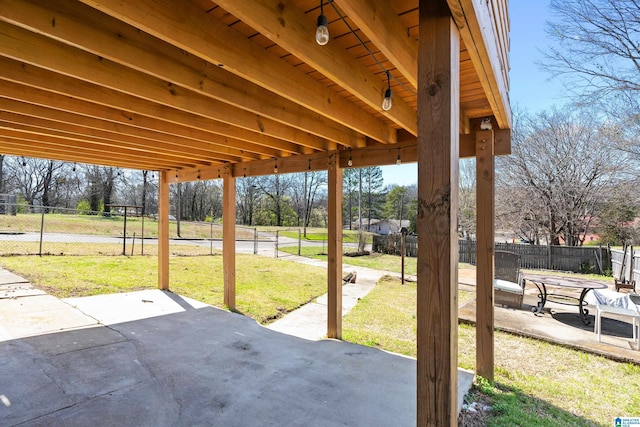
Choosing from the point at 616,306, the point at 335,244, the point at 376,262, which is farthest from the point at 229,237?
the point at 376,262

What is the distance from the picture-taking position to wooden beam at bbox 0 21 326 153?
156 centimetres

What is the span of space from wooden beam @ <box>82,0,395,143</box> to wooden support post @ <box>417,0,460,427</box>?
944mm

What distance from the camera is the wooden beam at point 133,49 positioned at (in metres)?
1.37

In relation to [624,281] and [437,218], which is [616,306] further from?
[437,218]

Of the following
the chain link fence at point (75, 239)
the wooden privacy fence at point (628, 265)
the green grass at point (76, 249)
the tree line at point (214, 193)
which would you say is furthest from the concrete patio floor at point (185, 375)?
the tree line at point (214, 193)

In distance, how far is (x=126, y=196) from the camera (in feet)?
82.7

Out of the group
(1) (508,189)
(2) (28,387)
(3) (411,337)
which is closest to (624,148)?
(1) (508,189)

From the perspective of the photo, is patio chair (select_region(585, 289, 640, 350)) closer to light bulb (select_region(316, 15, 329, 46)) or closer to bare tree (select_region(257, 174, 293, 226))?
light bulb (select_region(316, 15, 329, 46))

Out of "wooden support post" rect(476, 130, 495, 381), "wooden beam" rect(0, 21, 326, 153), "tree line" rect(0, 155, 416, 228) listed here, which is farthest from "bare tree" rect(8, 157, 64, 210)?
"wooden support post" rect(476, 130, 495, 381)

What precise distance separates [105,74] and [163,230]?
4283mm

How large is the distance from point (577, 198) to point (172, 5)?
13.0m

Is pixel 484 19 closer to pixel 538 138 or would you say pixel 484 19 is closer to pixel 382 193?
pixel 538 138

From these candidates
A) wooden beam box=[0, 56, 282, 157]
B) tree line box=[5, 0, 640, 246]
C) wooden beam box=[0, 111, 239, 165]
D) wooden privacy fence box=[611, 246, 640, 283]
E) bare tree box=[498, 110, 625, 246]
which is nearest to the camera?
wooden beam box=[0, 56, 282, 157]

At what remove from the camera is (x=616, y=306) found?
12.8 ft
